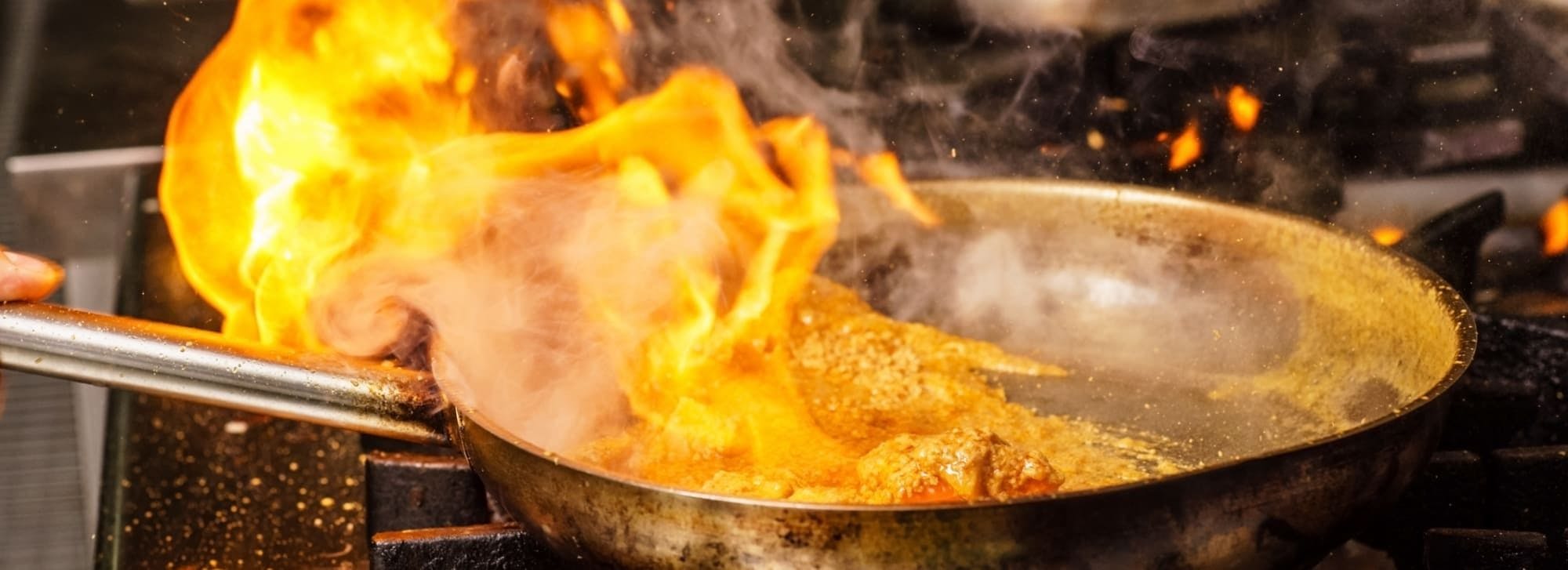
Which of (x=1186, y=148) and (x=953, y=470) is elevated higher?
(x=1186, y=148)

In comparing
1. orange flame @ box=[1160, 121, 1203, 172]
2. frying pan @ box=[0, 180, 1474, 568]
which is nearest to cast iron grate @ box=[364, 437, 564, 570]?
frying pan @ box=[0, 180, 1474, 568]

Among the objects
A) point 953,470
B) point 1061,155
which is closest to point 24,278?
point 953,470

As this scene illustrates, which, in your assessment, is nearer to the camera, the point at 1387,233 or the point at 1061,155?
the point at 1387,233

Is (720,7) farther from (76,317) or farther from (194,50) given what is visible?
(76,317)

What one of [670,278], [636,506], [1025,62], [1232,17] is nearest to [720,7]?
[1025,62]

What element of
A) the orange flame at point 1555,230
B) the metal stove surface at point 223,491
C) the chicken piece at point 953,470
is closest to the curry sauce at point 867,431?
the chicken piece at point 953,470

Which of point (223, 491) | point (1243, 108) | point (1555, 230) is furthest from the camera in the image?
point (1243, 108)

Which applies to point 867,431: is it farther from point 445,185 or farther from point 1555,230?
point 1555,230

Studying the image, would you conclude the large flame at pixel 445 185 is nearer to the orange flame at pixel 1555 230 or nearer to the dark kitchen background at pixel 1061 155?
the dark kitchen background at pixel 1061 155
